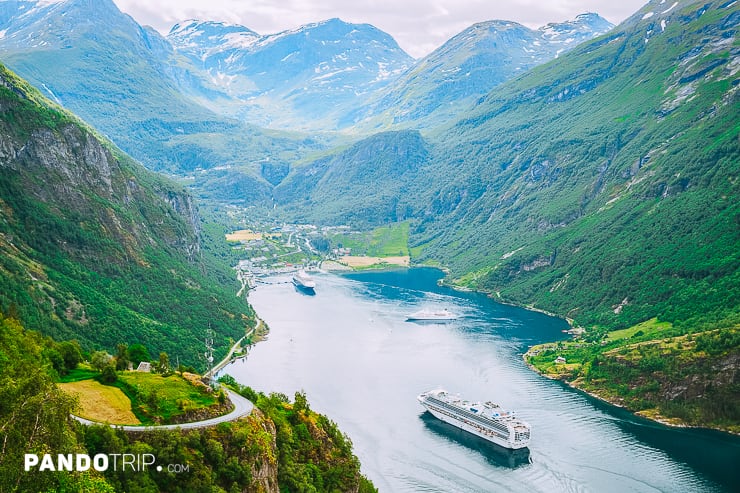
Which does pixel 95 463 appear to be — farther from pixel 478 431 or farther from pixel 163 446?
pixel 478 431

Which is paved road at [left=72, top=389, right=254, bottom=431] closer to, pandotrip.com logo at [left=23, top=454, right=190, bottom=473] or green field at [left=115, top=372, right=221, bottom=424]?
green field at [left=115, top=372, right=221, bottom=424]

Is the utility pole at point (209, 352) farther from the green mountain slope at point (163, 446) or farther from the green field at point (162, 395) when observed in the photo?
the green field at point (162, 395)

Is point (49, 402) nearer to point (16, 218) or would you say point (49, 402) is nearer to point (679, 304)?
point (16, 218)

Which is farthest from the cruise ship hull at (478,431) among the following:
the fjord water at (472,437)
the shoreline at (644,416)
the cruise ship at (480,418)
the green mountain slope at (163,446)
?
the green mountain slope at (163,446)

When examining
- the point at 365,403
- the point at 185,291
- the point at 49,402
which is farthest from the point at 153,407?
the point at 185,291

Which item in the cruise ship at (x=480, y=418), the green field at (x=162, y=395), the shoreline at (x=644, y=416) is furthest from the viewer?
the shoreline at (x=644, y=416)

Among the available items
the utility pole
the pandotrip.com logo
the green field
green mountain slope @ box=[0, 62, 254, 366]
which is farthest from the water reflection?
the pandotrip.com logo
